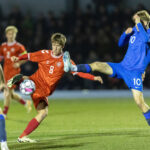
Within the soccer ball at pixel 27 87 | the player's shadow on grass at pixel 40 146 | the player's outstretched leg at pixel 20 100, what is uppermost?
the soccer ball at pixel 27 87

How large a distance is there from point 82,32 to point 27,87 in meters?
13.4

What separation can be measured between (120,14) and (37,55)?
1360 cm

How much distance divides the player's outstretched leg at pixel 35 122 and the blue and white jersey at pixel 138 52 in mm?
1514

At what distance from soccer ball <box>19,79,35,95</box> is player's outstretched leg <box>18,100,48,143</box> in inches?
11.6

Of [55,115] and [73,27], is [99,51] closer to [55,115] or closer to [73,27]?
[73,27]

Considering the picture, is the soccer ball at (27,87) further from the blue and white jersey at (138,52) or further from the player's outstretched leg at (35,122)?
the blue and white jersey at (138,52)

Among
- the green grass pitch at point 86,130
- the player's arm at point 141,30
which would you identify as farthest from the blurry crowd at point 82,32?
the player's arm at point 141,30

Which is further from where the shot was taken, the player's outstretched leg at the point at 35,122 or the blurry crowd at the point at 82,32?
the blurry crowd at the point at 82,32

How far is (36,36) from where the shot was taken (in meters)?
20.2

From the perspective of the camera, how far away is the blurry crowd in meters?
19.0

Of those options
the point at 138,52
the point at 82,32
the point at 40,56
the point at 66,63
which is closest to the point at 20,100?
the point at 40,56

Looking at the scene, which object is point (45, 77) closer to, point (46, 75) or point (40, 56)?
point (46, 75)

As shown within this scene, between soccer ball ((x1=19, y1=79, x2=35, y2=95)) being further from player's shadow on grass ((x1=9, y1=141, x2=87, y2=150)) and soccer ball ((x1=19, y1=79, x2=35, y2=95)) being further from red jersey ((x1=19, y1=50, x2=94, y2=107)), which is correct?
player's shadow on grass ((x1=9, y1=141, x2=87, y2=150))

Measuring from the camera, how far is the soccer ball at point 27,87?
7.15 meters
